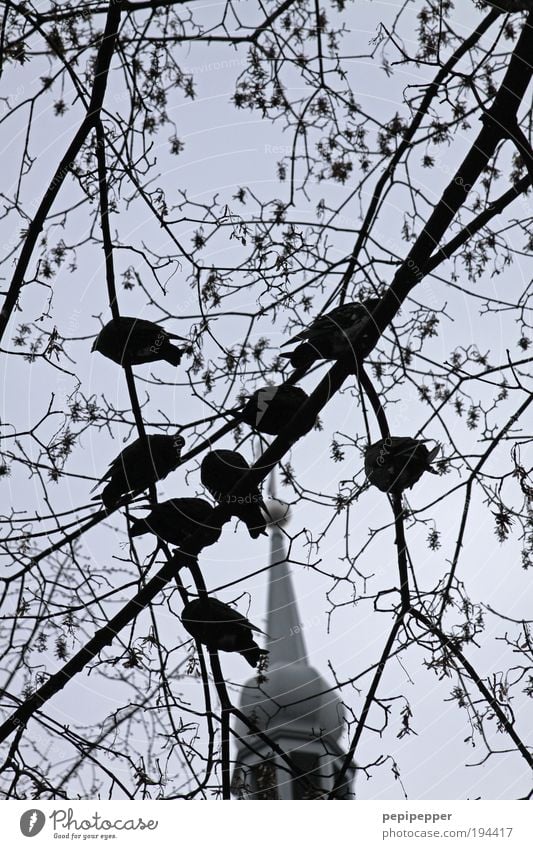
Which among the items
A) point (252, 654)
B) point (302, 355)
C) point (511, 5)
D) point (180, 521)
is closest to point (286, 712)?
point (252, 654)

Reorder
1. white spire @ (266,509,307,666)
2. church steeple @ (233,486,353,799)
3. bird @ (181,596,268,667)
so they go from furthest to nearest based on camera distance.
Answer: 1. white spire @ (266,509,307,666)
2. church steeple @ (233,486,353,799)
3. bird @ (181,596,268,667)

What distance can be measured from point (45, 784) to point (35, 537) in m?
0.37

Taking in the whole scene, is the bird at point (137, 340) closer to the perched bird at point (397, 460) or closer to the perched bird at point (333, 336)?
the perched bird at point (333, 336)

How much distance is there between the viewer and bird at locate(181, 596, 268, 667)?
47.2 inches

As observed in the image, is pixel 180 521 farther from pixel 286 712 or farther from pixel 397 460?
pixel 286 712

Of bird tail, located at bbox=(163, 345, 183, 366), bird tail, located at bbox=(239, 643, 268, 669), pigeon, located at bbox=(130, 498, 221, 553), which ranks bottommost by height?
bird tail, located at bbox=(239, 643, 268, 669)

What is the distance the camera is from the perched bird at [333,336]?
124cm

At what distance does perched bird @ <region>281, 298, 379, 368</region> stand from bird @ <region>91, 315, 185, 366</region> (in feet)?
0.52

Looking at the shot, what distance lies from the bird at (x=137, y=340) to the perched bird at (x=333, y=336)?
16 centimetres

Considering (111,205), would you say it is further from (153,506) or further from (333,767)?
(333,767)

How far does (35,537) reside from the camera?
1466mm

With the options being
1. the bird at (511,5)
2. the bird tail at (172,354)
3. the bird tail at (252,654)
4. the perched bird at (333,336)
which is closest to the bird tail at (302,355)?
the perched bird at (333,336)
